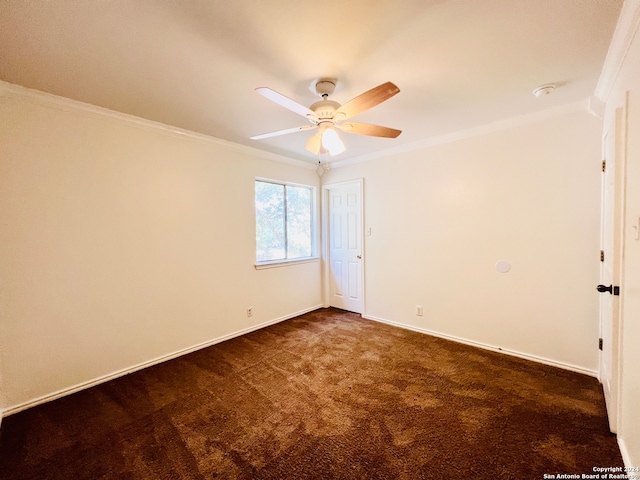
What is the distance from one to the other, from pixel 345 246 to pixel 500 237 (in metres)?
2.14

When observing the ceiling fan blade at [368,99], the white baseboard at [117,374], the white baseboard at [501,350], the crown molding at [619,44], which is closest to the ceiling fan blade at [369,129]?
the ceiling fan blade at [368,99]

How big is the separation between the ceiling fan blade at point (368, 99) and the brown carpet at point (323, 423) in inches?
82.9

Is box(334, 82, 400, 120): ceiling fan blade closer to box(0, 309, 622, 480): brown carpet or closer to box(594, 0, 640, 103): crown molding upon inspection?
box(594, 0, 640, 103): crown molding

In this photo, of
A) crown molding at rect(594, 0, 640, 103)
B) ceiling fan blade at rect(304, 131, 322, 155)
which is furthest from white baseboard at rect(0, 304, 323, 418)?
crown molding at rect(594, 0, 640, 103)

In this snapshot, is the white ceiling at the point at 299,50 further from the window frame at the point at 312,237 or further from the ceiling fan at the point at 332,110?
the window frame at the point at 312,237

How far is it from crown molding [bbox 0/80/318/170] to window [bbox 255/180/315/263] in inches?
23.7

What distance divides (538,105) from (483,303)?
6.52 feet

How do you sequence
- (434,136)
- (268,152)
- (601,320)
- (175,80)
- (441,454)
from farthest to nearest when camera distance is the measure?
1. (268,152)
2. (434,136)
3. (601,320)
4. (175,80)
5. (441,454)

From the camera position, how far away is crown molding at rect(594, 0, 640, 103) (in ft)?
4.26

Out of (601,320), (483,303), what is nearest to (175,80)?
(483,303)

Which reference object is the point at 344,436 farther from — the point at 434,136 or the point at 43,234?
the point at 434,136

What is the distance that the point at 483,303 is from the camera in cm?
295

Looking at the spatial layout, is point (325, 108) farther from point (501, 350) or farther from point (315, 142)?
point (501, 350)

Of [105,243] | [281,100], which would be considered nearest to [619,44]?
[281,100]
